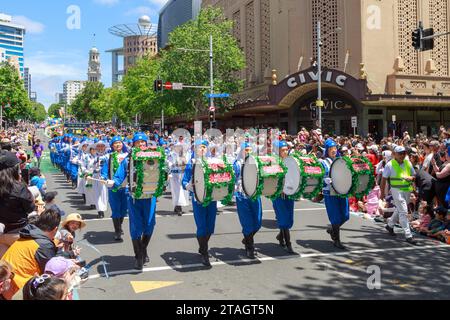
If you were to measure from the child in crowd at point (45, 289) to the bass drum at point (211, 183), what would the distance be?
364 cm

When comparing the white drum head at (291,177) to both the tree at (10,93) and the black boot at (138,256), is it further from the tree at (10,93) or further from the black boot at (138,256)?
the tree at (10,93)

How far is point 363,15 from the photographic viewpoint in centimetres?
3288

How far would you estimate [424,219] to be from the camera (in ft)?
33.3

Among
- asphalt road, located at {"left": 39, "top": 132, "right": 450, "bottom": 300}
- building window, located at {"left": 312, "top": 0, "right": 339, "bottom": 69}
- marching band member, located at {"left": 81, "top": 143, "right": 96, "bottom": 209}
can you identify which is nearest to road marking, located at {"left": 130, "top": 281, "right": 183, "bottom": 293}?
asphalt road, located at {"left": 39, "top": 132, "right": 450, "bottom": 300}

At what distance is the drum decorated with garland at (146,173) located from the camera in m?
7.06

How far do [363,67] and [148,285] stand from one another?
1166 inches

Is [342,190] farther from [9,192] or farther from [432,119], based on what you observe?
[432,119]

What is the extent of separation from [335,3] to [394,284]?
3208 cm

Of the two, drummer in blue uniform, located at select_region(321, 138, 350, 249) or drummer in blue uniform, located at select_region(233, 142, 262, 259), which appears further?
drummer in blue uniform, located at select_region(321, 138, 350, 249)

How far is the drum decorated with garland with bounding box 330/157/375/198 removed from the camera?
326 inches

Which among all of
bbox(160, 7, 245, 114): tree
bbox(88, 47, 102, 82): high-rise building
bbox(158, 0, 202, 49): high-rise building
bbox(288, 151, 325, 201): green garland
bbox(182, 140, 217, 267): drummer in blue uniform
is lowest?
bbox(182, 140, 217, 267): drummer in blue uniform

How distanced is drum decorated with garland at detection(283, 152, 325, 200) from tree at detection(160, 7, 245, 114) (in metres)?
26.7

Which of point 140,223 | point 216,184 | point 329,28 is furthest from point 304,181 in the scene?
point 329,28

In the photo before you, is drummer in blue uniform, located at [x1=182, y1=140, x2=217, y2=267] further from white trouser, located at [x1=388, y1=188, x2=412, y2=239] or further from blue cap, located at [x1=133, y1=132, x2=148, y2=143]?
white trouser, located at [x1=388, y1=188, x2=412, y2=239]
